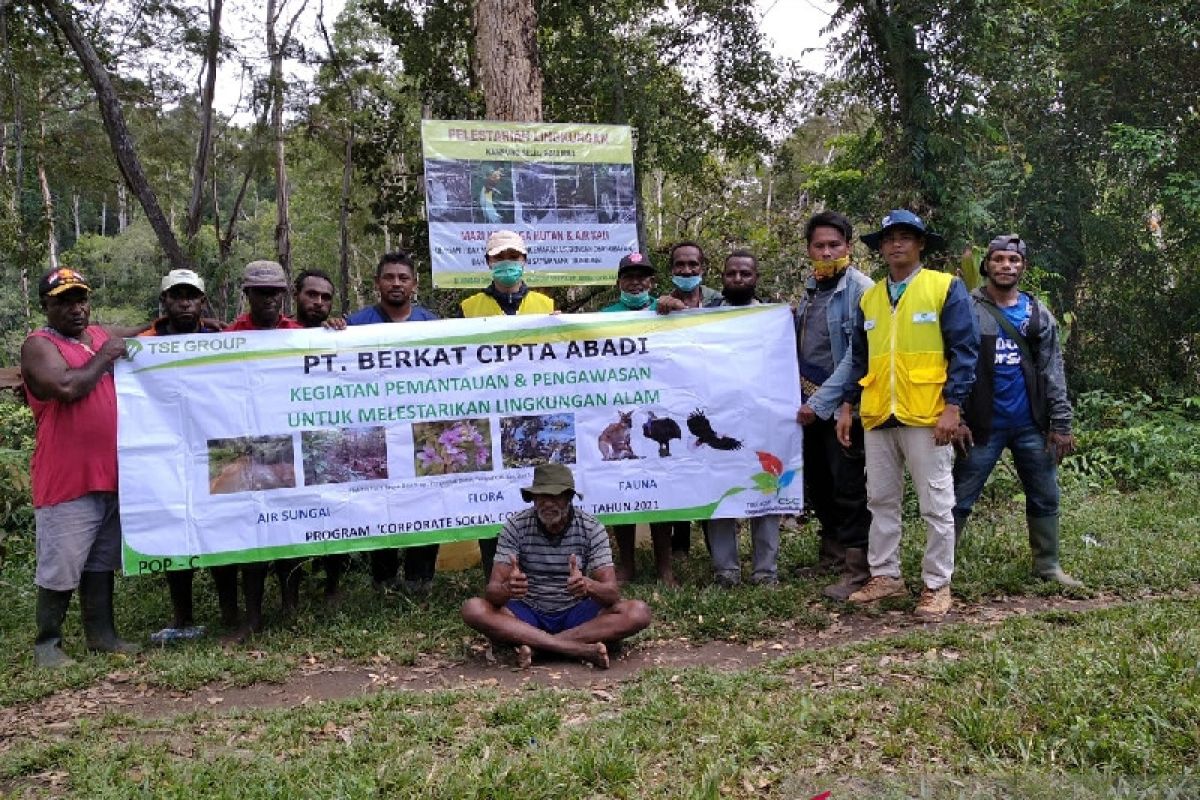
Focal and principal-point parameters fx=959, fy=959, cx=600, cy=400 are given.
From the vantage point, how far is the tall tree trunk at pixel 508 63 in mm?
8305

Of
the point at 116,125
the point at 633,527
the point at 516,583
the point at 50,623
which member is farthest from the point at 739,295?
the point at 116,125

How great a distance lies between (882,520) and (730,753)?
248cm

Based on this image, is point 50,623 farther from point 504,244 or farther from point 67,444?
point 504,244

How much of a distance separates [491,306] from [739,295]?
5.48 ft

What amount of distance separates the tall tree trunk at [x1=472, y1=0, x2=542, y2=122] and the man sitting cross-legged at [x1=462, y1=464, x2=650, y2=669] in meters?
4.25

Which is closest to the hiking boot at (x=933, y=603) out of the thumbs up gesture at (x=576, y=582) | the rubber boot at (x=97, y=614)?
the thumbs up gesture at (x=576, y=582)

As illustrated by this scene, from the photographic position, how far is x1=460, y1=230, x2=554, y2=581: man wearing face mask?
251 inches

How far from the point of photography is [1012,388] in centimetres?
591

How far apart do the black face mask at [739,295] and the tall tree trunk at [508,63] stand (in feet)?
9.52

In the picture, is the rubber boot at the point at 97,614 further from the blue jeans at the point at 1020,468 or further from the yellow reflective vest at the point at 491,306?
the blue jeans at the point at 1020,468

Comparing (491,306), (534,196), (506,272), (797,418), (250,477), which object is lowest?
(250,477)

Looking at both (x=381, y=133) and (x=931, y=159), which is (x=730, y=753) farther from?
(x=381, y=133)

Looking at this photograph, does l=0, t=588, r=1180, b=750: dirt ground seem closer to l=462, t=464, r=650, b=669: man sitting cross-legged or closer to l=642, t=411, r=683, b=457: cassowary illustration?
l=462, t=464, r=650, b=669: man sitting cross-legged

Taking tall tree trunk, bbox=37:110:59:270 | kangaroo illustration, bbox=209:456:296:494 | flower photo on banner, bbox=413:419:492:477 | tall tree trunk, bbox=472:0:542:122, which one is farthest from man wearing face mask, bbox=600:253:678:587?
tall tree trunk, bbox=37:110:59:270
